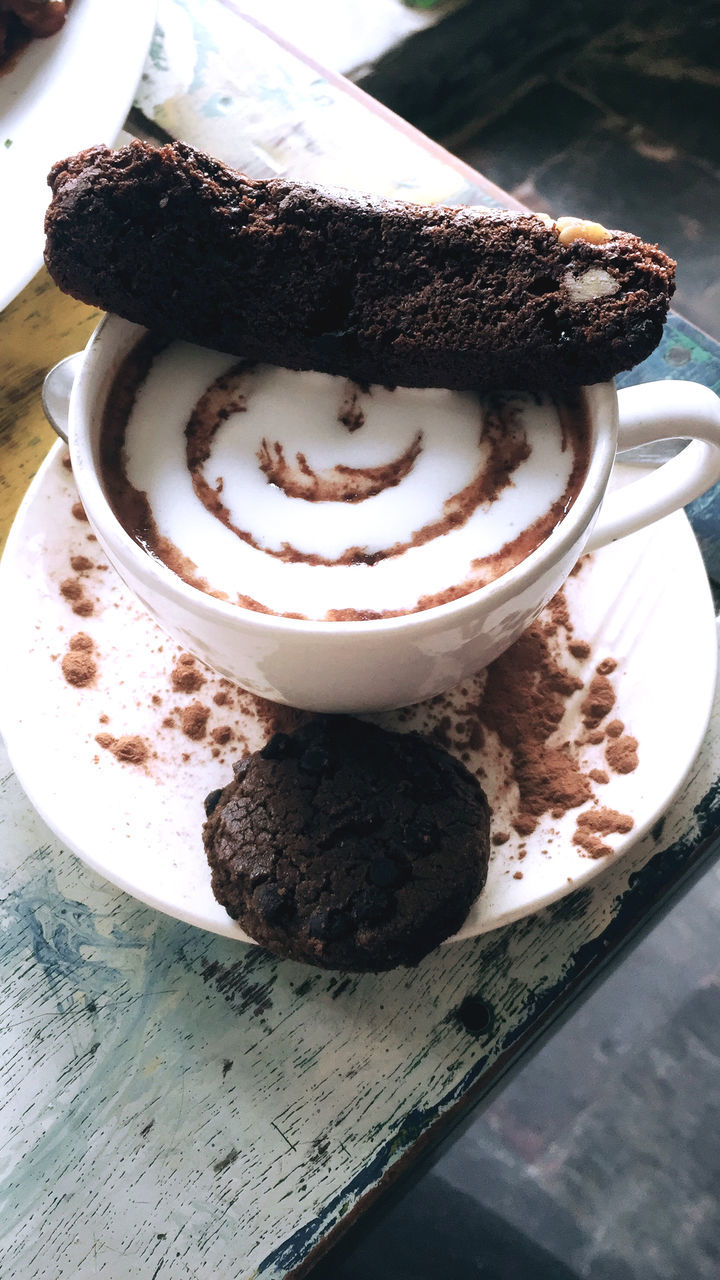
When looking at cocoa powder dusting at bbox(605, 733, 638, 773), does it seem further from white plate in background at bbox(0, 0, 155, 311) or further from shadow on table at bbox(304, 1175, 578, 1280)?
white plate in background at bbox(0, 0, 155, 311)

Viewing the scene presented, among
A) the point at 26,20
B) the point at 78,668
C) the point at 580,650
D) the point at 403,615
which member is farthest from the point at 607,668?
the point at 26,20

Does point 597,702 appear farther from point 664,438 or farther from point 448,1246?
point 448,1246

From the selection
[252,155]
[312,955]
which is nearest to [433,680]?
[312,955]

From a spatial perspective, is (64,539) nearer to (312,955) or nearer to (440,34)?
Answer: (312,955)

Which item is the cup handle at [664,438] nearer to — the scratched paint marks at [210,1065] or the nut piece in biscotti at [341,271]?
the nut piece in biscotti at [341,271]

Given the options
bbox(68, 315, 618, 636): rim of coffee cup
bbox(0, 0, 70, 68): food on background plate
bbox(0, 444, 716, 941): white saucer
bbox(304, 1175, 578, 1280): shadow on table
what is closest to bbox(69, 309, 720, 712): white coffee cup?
bbox(68, 315, 618, 636): rim of coffee cup

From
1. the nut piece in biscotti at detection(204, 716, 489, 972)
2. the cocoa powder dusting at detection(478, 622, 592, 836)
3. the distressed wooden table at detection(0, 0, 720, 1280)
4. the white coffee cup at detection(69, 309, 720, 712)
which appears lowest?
the distressed wooden table at detection(0, 0, 720, 1280)
